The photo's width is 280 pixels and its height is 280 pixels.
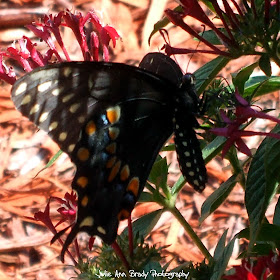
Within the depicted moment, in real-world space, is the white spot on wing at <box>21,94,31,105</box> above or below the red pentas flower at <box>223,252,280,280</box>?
above

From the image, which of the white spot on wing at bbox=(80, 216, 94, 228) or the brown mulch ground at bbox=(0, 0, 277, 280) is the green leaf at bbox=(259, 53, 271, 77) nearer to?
the white spot on wing at bbox=(80, 216, 94, 228)

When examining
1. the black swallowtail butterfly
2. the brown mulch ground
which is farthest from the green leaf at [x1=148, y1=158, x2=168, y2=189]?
the brown mulch ground

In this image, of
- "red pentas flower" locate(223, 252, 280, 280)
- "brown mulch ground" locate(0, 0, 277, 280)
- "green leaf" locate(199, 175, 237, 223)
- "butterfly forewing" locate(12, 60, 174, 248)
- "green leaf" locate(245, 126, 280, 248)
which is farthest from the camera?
"brown mulch ground" locate(0, 0, 277, 280)

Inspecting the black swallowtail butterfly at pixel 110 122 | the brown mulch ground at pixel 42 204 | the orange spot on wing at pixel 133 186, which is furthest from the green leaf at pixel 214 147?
the brown mulch ground at pixel 42 204

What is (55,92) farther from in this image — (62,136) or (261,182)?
(261,182)

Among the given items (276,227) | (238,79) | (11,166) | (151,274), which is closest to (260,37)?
(238,79)

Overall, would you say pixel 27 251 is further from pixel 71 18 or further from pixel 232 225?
pixel 71 18

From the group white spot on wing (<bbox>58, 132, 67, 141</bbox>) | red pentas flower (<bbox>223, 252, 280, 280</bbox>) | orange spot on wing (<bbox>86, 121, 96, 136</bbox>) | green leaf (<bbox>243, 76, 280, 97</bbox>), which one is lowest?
red pentas flower (<bbox>223, 252, 280, 280</bbox>)

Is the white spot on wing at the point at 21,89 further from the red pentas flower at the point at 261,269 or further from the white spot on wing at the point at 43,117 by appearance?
the red pentas flower at the point at 261,269
